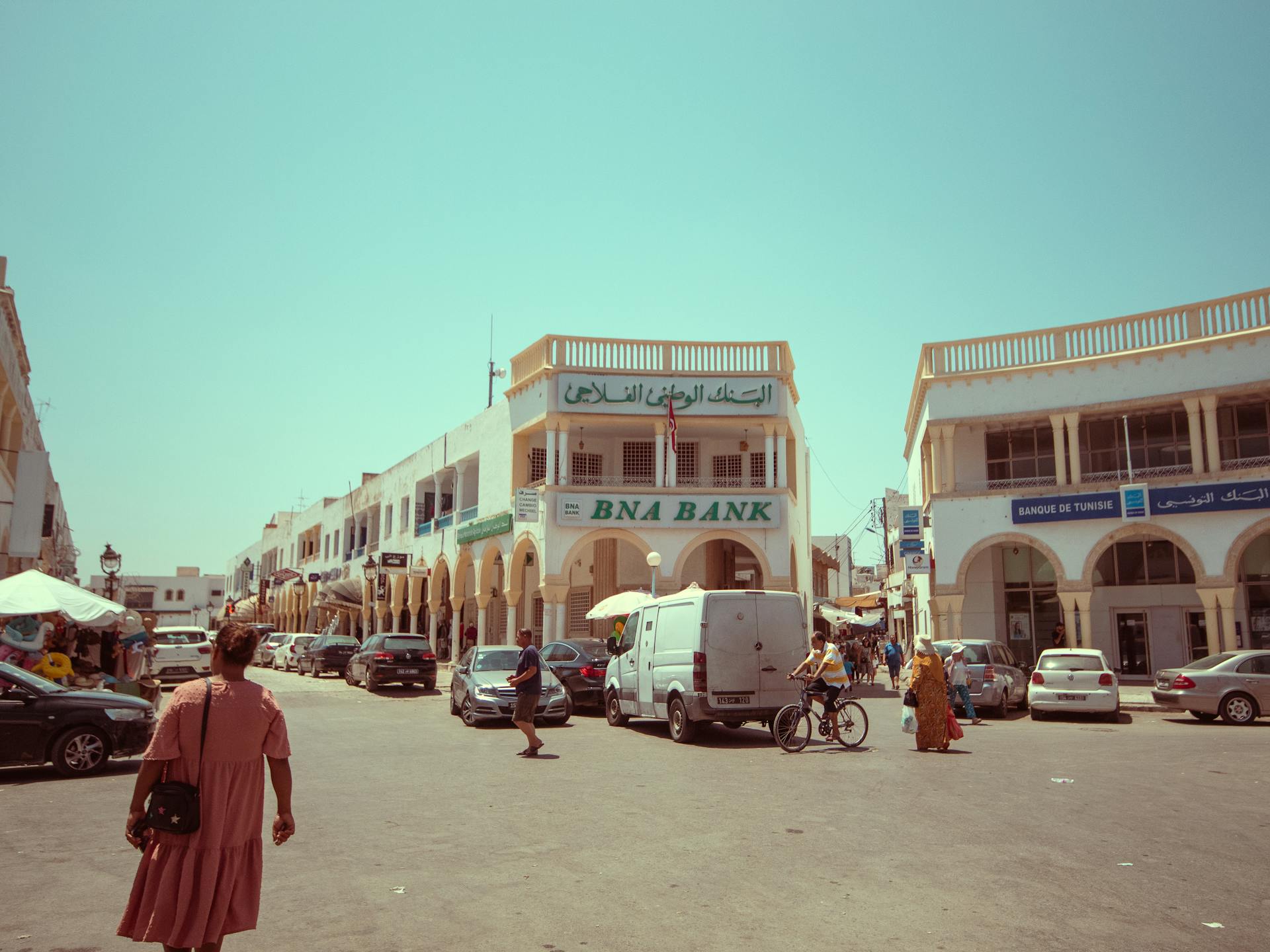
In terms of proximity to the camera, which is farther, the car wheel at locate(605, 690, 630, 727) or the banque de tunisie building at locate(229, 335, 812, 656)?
the banque de tunisie building at locate(229, 335, 812, 656)

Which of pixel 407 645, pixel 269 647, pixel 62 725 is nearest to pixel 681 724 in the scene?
pixel 62 725

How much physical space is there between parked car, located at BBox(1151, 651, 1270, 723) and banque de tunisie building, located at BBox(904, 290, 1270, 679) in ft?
24.5

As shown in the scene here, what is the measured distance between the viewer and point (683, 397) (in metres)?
30.7

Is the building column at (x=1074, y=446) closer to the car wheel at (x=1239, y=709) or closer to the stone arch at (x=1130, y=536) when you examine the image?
the stone arch at (x=1130, y=536)

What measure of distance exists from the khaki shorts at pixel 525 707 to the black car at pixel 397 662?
14.1 m

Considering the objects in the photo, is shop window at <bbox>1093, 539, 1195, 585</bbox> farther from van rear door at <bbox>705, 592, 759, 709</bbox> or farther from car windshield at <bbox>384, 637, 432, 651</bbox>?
car windshield at <bbox>384, 637, 432, 651</bbox>

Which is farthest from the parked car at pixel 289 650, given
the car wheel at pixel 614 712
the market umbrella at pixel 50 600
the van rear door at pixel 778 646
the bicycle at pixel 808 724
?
the bicycle at pixel 808 724

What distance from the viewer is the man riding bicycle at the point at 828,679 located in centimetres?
1427

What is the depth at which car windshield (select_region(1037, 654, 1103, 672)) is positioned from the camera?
19172mm

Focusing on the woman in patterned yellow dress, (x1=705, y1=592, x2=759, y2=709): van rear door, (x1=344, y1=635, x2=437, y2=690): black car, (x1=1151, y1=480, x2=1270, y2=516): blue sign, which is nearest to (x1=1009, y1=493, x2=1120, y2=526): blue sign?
(x1=1151, y1=480, x2=1270, y2=516): blue sign

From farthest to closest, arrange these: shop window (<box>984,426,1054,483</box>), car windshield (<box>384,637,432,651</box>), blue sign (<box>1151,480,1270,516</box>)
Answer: shop window (<box>984,426,1054,483</box>), car windshield (<box>384,637,432,651</box>), blue sign (<box>1151,480,1270,516</box>)

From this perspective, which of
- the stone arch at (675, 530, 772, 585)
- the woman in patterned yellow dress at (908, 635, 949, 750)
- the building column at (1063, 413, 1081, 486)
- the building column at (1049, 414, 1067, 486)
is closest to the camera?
the woman in patterned yellow dress at (908, 635, 949, 750)

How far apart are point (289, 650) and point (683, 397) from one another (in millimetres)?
19800

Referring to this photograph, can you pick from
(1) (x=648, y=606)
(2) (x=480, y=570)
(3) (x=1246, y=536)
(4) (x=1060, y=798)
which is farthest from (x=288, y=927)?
(2) (x=480, y=570)
